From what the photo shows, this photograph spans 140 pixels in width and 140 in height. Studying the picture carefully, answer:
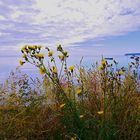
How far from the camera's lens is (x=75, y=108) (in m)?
5.08

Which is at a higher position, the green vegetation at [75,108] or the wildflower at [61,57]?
the wildflower at [61,57]

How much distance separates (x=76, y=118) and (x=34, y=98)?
1.46 m

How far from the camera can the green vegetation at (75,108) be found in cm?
509

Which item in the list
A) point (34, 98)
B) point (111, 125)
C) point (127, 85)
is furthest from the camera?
point (34, 98)

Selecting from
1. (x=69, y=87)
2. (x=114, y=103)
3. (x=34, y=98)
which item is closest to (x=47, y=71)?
(x=69, y=87)

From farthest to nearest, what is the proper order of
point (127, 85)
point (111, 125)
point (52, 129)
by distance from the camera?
point (127, 85)
point (52, 129)
point (111, 125)

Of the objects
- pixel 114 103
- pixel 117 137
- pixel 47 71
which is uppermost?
pixel 47 71

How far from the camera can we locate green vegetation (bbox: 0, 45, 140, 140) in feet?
16.7

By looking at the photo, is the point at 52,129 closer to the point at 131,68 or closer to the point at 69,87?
the point at 69,87

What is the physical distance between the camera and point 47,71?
203 inches

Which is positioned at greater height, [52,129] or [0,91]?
[0,91]

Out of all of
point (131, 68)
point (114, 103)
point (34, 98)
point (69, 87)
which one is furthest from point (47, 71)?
point (131, 68)

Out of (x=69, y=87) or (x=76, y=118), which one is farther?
(x=69, y=87)

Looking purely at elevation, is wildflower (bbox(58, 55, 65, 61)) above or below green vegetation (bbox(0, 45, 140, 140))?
above
